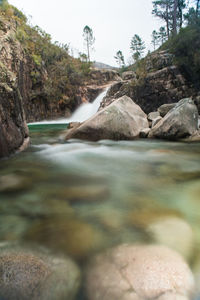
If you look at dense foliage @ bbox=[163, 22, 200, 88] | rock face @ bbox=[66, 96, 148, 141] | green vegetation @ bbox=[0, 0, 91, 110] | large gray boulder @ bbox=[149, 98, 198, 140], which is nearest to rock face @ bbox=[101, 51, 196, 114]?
dense foliage @ bbox=[163, 22, 200, 88]

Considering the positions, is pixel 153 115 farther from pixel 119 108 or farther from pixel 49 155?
pixel 49 155

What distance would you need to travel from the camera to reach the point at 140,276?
1.00m

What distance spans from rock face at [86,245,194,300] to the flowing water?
0.29 feet

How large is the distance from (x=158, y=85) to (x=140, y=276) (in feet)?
42.4

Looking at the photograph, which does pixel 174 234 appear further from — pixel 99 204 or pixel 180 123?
pixel 180 123

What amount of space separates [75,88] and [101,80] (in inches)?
290

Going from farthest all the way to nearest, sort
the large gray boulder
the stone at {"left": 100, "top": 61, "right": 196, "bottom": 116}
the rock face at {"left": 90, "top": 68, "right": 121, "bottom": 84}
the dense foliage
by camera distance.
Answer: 1. the rock face at {"left": 90, "top": 68, "right": 121, "bottom": 84}
2. the stone at {"left": 100, "top": 61, "right": 196, "bottom": 116}
3. the dense foliage
4. the large gray boulder

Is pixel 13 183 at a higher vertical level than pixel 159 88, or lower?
lower

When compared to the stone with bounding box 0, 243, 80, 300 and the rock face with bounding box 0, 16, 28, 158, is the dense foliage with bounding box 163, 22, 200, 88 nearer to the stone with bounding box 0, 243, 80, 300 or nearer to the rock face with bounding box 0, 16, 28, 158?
the rock face with bounding box 0, 16, 28, 158

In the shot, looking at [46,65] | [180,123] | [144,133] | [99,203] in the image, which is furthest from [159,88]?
[46,65]

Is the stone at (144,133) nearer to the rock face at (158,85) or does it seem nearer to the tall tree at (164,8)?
the rock face at (158,85)

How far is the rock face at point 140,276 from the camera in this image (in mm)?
929

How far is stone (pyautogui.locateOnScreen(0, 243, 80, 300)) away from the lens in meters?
0.94

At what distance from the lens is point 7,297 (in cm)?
92
